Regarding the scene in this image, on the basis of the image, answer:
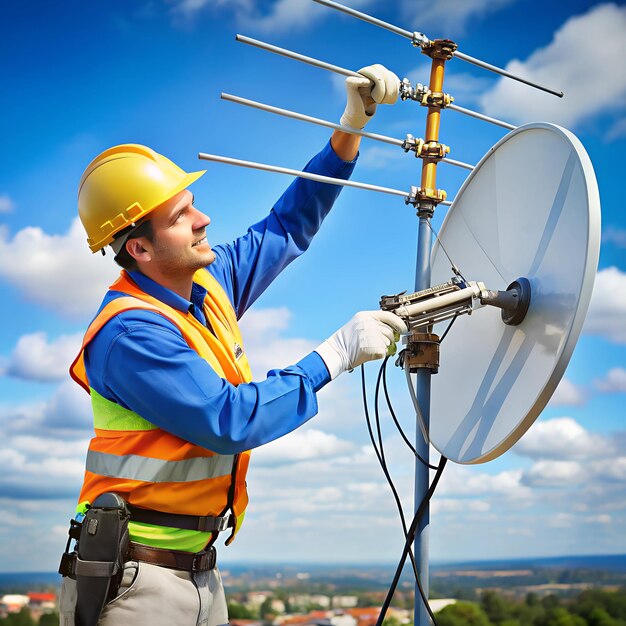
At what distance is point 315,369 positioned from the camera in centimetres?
321

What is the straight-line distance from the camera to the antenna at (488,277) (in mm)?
3125

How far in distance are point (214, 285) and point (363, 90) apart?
1261 millimetres

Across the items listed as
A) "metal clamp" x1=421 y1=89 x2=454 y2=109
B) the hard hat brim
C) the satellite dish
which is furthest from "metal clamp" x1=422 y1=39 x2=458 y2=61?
the hard hat brim

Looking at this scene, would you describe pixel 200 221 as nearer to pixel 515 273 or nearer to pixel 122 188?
pixel 122 188

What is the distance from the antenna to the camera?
3.12 meters

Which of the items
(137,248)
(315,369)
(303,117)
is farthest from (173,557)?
(303,117)

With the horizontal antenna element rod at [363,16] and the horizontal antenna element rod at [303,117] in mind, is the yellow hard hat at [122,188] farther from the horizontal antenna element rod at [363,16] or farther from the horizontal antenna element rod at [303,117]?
the horizontal antenna element rod at [363,16]

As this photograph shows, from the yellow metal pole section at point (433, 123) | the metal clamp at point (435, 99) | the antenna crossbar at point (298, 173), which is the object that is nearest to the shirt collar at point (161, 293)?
the antenna crossbar at point (298, 173)

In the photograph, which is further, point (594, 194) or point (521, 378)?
point (521, 378)

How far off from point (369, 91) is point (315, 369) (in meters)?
1.58

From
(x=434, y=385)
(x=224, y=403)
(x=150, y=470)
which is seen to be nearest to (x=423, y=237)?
(x=434, y=385)

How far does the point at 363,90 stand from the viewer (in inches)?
156

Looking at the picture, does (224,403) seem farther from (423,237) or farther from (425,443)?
(423,237)

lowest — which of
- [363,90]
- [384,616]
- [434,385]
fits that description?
[384,616]
